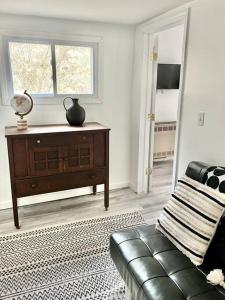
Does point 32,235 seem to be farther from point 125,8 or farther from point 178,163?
point 125,8

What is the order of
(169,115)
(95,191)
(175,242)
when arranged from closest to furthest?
(175,242), (95,191), (169,115)

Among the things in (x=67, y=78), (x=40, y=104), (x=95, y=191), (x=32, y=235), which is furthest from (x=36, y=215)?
(x=67, y=78)

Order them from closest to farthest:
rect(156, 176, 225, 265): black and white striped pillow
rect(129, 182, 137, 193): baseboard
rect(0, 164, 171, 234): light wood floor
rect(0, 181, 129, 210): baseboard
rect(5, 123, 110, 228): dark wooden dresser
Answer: rect(156, 176, 225, 265): black and white striped pillow, rect(5, 123, 110, 228): dark wooden dresser, rect(0, 164, 171, 234): light wood floor, rect(0, 181, 129, 210): baseboard, rect(129, 182, 137, 193): baseboard

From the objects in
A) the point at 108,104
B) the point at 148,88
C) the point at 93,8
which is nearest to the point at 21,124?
the point at 108,104

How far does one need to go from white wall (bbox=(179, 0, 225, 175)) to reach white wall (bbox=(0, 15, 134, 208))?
1.12m

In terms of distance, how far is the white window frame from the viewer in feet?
8.74

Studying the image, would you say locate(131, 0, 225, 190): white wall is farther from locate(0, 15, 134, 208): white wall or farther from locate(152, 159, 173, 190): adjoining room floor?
locate(152, 159, 173, 190): adjoining room floor

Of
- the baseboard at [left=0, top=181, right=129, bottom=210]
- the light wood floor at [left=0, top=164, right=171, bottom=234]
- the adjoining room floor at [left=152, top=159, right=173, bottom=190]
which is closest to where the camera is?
the light wood floor at [left=0, top=164, right=171, bottom=234]

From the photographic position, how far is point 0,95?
2.72 meters

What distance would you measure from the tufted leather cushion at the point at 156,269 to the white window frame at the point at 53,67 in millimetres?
1879

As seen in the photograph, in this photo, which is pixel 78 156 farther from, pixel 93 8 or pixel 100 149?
pixel 93 8

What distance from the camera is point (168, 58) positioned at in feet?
14.2

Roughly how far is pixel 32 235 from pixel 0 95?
1541mm

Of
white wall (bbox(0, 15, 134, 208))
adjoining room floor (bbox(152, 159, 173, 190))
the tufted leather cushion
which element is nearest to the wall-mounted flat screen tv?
white wall (bbox(0, 15, 134, 208))
